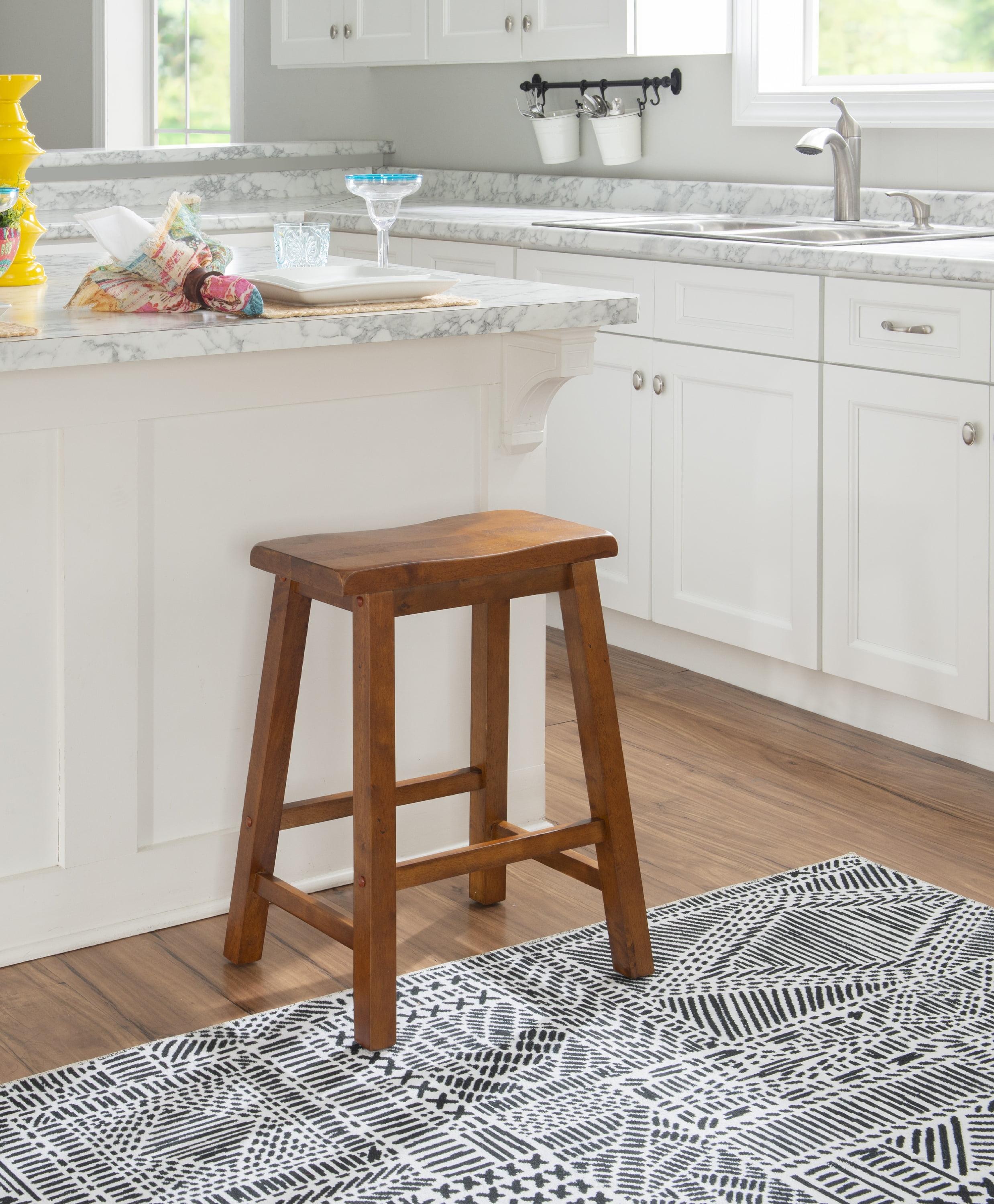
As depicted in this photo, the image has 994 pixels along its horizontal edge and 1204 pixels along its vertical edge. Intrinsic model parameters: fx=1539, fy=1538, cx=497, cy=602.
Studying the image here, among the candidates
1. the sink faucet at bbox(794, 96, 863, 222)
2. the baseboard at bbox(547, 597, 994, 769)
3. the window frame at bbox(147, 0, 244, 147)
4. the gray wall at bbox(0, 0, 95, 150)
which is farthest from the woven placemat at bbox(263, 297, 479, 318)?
the gray wall at bbox(0, 0, 95, 150)

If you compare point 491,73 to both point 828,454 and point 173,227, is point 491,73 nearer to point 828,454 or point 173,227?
point 828,454

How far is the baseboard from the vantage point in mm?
2959

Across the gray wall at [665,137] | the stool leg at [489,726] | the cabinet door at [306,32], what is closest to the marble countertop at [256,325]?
the stool leg at [489,726]

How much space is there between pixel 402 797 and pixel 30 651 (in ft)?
1.78

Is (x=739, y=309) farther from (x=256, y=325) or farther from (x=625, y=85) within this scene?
(x=256, y=325)

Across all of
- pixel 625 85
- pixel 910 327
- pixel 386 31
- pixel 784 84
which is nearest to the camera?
pixel 910 327

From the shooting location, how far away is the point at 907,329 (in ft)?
9.20

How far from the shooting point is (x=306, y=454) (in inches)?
87.7

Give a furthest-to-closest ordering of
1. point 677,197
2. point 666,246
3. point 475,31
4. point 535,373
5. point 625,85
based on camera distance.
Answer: point 475,31 < point 625,85 < point 677,197 < point 666,246 < point 535,373

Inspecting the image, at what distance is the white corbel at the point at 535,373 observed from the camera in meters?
2.27

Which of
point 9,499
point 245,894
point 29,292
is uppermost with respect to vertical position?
point 29,292

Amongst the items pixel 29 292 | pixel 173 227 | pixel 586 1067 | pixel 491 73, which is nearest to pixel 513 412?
pixel 173 227

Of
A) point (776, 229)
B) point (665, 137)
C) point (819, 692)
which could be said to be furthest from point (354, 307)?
point (665, 137)

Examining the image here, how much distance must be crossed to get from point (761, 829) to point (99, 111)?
16.8 feet
